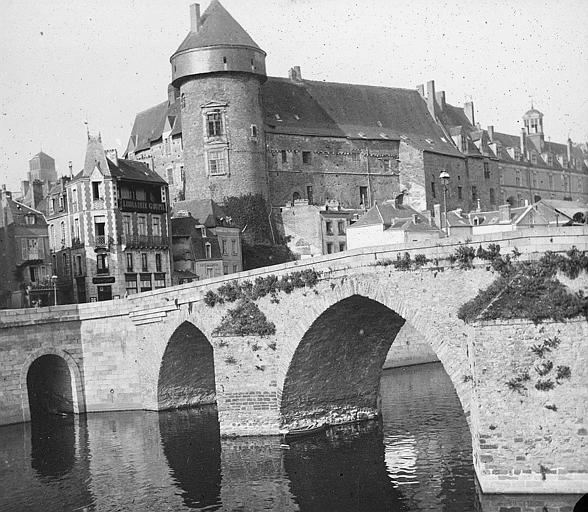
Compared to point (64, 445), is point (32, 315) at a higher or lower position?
higher

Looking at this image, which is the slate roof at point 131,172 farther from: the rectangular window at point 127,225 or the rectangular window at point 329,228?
the rectangular window at point 329,228

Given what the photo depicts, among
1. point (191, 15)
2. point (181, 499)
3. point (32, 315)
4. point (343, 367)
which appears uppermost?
point (191, 15)

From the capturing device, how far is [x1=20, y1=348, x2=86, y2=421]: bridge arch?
38594mm

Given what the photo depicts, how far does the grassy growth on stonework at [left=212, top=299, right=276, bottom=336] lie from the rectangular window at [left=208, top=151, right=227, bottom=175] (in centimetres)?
3776

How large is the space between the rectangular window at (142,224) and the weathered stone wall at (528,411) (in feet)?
121

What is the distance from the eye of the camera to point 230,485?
25203mm

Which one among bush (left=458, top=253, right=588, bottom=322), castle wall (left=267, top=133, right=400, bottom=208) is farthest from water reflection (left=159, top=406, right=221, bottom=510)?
castle wall (left=267, top=133, right=400, bottom=208)

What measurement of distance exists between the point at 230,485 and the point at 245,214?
42914 mm

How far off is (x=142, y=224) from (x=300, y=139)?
22.3m

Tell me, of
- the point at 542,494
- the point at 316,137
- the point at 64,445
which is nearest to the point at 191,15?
the point at 316,137

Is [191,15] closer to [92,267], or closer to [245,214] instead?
[245,214]

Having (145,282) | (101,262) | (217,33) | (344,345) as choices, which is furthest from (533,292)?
(217,33)

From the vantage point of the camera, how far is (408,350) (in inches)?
1864

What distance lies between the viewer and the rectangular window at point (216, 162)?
224 ft
